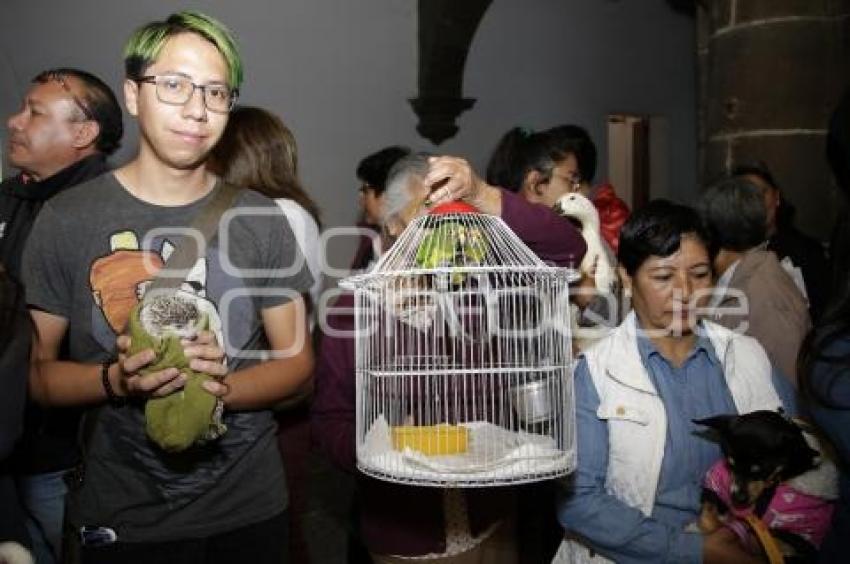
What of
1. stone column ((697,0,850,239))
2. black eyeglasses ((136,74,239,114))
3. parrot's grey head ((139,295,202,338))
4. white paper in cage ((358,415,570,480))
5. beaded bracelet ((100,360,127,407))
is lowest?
white paper in cage ((358,415,570,480))

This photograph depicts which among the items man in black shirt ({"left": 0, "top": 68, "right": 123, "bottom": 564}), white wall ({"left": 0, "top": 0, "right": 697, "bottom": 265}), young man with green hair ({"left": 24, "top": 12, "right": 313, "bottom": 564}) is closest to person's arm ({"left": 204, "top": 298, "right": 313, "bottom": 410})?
young man with green hair ({"left": 24, "top": 12, "right": 313, "bottom": 564})

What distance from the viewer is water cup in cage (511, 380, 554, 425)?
174cm

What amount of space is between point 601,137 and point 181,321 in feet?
21.9

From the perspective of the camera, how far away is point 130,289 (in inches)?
63.9

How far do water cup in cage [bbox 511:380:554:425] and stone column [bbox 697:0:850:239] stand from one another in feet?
10.1

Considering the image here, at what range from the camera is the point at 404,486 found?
6.61 feet

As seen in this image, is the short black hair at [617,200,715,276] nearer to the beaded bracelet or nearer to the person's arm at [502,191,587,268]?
the person's arm at [502,191,587,268]

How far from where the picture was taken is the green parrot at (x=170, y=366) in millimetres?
1458

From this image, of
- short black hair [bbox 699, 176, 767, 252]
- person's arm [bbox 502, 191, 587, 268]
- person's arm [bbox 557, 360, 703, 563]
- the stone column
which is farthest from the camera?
the stone column

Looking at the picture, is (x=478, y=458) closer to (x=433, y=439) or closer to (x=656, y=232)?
(x=433, y=439)

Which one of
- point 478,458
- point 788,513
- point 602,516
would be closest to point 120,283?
point 478,458

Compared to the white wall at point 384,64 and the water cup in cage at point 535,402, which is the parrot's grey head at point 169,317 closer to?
the water cup in cage at point 535,402

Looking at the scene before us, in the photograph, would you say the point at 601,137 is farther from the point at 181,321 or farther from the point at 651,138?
the point at 181,321

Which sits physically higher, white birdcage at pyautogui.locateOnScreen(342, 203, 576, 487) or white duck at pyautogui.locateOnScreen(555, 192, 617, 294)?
white duck at pyautogui.locateOnScreen(555, 192, 617, 294)
